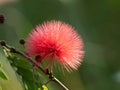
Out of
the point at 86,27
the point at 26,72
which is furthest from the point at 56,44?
the point at 86,27

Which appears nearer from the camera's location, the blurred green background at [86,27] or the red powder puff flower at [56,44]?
the red powder puff flower at [56,44]

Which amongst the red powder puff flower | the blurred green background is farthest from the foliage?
the blurred green background

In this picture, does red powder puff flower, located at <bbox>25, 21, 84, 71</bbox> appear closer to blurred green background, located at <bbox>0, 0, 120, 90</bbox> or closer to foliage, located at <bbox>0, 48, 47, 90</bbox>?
foliage, located at <bbox>0, 48, 47, 90</bbox>

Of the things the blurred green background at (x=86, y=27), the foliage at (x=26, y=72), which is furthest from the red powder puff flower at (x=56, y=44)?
the blurred green background at (x=86, y=27)

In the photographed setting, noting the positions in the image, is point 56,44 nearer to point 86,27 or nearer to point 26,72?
point 26,72

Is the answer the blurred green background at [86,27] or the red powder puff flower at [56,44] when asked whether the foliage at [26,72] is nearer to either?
the red powder puff flower at [56,44]
